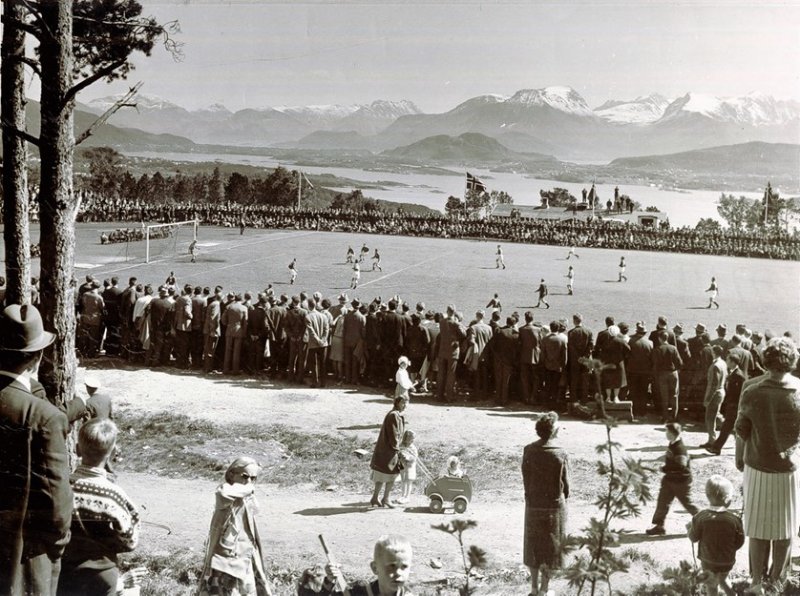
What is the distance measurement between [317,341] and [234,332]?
1882mm

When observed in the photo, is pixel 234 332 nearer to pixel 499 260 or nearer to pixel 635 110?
pixel 635 110

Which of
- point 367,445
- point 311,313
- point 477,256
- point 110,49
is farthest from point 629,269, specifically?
point 110,49

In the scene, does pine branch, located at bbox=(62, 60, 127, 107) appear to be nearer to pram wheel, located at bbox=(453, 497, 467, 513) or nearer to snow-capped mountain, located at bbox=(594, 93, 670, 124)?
pram wheel, located at bbox=(453, 497, 467, 513)

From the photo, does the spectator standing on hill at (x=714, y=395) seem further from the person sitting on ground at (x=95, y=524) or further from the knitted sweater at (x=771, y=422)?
the person sitting on ground at (x=95, y=524)

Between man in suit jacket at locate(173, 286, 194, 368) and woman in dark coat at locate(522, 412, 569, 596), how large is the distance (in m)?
11.6

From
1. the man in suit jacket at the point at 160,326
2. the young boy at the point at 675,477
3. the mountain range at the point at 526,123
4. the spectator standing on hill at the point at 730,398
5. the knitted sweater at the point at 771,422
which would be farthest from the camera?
the mountain range at the point at 526,123

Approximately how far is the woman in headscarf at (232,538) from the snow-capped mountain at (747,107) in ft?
45.8

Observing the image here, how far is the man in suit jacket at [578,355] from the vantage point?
14.6 metres

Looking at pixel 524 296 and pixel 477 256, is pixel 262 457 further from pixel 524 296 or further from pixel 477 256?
pixel 477 256

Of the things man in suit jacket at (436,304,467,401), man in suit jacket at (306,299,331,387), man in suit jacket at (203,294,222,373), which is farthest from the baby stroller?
man in suit jacket at (203,294,222,373)

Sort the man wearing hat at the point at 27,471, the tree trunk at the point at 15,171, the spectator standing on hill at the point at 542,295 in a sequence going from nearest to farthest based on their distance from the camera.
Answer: the man wearing hat at the point at 27,471 < the tree trunk at the point at 15,171 < the spectator standing on hill at the point at 542,295

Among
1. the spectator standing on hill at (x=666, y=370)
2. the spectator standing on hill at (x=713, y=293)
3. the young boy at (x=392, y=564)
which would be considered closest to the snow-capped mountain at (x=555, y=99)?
the spectator standing on hill at (x=666, y=370)

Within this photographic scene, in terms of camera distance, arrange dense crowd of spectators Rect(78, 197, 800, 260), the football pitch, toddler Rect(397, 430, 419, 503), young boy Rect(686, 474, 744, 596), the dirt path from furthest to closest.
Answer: dense crowd of spectators Rect(78, 197, 800, 260) < the football pitch < toddler Rect(397, 430, 419, 503) < the dirt path < young boy Rect(686, 474, 744, 596)

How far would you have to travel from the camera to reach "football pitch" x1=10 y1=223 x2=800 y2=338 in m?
23.4
